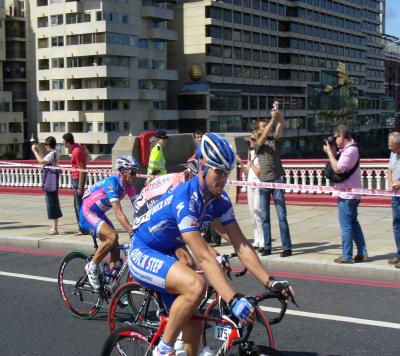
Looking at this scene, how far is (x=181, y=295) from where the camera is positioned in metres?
4.27

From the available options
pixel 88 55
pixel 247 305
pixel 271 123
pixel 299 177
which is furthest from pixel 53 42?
pixel 247 305

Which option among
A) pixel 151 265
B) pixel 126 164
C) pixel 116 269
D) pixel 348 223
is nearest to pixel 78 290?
pixel 116 269

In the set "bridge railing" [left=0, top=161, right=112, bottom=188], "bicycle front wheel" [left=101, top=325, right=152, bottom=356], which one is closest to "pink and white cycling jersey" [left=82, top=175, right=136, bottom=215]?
"bicycle front wheel" [left=101, top=325, right=152, bottom=356]

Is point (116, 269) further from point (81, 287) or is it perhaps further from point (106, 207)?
point (106, 207)

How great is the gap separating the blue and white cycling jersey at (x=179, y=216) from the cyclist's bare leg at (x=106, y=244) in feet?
8.21

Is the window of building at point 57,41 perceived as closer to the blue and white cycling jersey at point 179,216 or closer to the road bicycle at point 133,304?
the road bicycle at point 133,304

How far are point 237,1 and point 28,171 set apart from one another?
82.0 m

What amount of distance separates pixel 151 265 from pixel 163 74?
268ft

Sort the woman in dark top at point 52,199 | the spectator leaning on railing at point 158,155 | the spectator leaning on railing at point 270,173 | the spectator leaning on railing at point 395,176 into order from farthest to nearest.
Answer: the spectator leaning on railing at point 158,155 → the woman in dark top at point 52,199 → the spectator leaning on railing at point 270,173 → the spectator leaning on railing at point 395,176

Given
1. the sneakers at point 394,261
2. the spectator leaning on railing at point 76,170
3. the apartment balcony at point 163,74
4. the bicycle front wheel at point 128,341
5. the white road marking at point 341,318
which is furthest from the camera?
the apartment balcony at point 163,74

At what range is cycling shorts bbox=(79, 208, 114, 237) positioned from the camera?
7445mm

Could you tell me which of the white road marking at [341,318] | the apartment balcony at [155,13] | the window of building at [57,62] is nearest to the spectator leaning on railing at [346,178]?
the white road marking at [341,318]

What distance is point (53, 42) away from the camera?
79250mm

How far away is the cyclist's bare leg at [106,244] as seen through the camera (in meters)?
7.18
